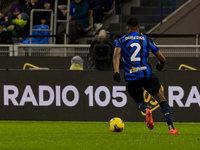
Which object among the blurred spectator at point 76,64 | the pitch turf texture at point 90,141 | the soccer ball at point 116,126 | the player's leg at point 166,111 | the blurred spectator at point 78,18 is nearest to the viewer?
the pitch turf texture at point 90,141

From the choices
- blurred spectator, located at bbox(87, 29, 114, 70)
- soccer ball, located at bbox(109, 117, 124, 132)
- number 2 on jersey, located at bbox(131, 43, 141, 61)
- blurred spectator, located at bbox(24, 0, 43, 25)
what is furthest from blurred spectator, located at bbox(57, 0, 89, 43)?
number 2 on jersey, located at bbox(131, 43, 141, 61)

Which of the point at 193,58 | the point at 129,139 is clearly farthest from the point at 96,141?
the point at 193,58

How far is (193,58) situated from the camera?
17.6 meters

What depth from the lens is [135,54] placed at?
1032 centimetres

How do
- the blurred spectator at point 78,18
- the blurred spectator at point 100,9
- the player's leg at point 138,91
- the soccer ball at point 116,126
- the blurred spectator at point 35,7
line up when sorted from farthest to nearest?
the blurred spectator at point 100,9 < the blurred spectator at point 78,18 < the blurred spectator at point 35,7 < the soccer ball at point 116,126 < the player's leg at point 138,91

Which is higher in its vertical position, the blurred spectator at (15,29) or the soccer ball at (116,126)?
the blurred spectator at (15,29)

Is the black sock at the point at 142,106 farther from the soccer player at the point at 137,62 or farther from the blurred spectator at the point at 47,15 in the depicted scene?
the blurred spectator at the point at 47,15

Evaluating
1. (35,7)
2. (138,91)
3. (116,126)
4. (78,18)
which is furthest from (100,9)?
(138,91)

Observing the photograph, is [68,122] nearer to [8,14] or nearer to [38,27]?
[38,27]

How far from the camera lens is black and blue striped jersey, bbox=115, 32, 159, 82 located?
10.3 metres

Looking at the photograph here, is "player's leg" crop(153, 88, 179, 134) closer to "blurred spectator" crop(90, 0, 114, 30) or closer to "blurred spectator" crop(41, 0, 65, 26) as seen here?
"blurred spectator" crop(41, 0, 65, 26)

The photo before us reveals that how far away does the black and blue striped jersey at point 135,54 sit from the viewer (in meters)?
10.3

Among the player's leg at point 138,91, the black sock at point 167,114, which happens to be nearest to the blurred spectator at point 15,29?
the player's leg at point 138,91

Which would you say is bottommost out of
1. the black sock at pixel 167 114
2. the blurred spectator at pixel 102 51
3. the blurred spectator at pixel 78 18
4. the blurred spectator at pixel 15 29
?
the black sock at pixel 167 114
